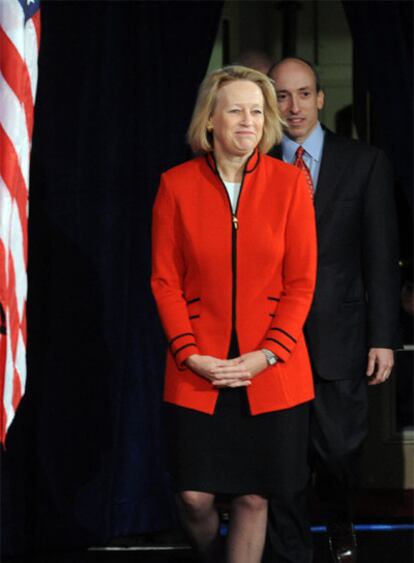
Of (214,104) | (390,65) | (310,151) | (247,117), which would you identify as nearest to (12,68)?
(214,104)

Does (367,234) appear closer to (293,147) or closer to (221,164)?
(293,147)

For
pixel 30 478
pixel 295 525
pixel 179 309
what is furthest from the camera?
pixel 30 478

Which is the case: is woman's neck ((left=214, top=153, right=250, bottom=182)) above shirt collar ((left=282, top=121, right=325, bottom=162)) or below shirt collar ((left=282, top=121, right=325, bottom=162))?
below

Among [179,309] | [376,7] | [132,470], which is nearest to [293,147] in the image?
[179,309]

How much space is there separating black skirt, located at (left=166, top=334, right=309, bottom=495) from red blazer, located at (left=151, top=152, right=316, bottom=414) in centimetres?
4

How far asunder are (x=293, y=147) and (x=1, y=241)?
1117 mm

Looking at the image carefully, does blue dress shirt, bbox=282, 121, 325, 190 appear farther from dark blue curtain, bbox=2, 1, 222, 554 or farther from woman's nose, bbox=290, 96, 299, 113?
dark blue curtain, bbox=2, 1, 222, 554

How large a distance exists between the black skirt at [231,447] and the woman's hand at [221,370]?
0.18ft

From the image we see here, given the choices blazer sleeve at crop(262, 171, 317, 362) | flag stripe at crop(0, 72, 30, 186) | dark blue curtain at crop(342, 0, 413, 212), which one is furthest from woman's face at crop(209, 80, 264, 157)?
dark blue curtain at crop(342, 0, 413, 212)

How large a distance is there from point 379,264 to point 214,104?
839 mm

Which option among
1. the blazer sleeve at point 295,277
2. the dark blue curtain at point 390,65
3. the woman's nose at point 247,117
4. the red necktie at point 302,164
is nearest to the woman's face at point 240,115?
the woman's nose at point 247,117

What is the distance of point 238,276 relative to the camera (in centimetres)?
378

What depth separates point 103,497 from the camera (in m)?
5.21

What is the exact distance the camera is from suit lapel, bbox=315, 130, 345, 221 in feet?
14.1
